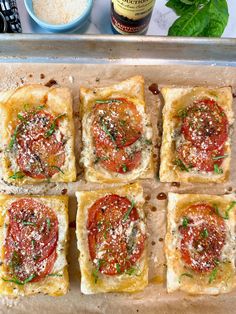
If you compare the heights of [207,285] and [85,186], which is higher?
[85,186]

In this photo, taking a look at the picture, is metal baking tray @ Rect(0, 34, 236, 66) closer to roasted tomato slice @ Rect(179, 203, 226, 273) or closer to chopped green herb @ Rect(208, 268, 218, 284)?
roasted tomato slice @ Rect(179, 203, 226, 273)

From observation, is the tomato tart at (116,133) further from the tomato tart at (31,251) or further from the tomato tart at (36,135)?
the tomato tart at (31,251)

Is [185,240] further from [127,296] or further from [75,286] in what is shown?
[75,286]

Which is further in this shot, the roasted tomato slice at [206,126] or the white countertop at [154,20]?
the white countertop at [154,20]

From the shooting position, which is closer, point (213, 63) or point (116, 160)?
point (116, 160)

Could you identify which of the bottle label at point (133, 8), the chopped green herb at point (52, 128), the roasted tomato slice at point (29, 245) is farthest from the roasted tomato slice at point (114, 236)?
the bottle label at point (133, 8)

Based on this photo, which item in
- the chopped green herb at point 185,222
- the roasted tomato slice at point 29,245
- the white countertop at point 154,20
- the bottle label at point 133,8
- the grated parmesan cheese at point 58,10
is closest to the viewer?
the bottle label at point 133,8

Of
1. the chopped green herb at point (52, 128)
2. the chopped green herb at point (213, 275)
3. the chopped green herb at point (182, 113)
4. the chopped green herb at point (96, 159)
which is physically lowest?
the chopped green herb at point (213, 275)

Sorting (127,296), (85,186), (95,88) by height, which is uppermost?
(95,88)

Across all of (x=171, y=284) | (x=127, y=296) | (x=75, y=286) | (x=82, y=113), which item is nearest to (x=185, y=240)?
(x=171, y=284)
